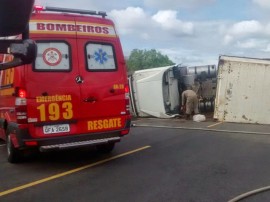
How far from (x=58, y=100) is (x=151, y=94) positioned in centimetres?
868

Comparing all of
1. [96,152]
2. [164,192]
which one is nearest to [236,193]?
[164,192]

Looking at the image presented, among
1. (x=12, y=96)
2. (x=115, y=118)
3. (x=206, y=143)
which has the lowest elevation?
(x=206, y=143)

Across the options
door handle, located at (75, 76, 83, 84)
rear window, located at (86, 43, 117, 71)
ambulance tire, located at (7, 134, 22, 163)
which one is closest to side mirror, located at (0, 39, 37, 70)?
door handle, located at (75, 76, 83, 84)

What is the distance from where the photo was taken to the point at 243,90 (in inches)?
511

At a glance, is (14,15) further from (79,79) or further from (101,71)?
(101,71)

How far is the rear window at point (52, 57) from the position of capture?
6629 mm

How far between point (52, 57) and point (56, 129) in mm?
1228

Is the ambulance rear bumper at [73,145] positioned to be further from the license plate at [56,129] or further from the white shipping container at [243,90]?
the white shipping container at [243,90]

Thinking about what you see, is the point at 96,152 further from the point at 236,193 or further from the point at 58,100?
the point at 236,193

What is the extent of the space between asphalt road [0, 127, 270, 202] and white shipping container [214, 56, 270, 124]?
3.51 meters

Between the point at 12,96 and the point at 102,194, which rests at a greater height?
the point at 12,96

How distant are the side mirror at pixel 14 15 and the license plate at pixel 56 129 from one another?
3.80 m

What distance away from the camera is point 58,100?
6660mm

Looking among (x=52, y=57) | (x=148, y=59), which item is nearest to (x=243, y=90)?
(x=52, y=57)
